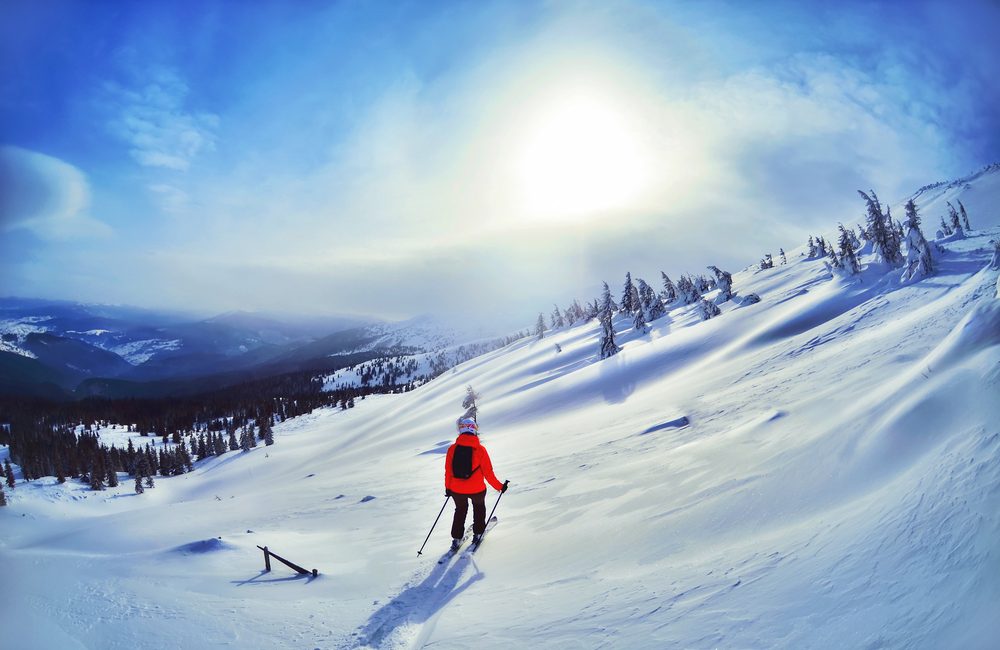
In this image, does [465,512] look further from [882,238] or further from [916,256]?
[882,238]

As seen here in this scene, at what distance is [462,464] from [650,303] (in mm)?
64635

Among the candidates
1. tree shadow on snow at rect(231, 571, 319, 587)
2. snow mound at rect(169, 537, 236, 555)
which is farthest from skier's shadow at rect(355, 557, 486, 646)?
snow mound at rect(169, 537, 236, 555)

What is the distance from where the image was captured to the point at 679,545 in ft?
20.9

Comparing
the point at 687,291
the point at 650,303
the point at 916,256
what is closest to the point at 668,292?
the point at 687,291

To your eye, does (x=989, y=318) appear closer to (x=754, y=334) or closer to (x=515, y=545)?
(x=515, y=545)

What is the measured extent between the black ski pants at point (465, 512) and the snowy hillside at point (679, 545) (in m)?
0.53

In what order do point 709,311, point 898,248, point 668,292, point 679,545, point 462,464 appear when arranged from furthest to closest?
point 668,292
point 709,311
point 898,248
point 462,464
point 679,545

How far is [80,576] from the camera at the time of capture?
892cm

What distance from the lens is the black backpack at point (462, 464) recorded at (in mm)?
8180

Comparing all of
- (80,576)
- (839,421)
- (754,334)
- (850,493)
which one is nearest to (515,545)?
(850,493)

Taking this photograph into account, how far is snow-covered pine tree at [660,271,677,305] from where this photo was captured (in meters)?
79.1

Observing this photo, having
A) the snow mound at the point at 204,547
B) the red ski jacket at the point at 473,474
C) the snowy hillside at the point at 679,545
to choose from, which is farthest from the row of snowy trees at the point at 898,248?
the snow mound at the point at 204,547

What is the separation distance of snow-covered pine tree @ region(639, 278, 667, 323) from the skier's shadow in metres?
63.4

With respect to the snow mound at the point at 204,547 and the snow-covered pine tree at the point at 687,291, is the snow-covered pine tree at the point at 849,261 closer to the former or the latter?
the snow-covered pine tree at the point at 687,291
